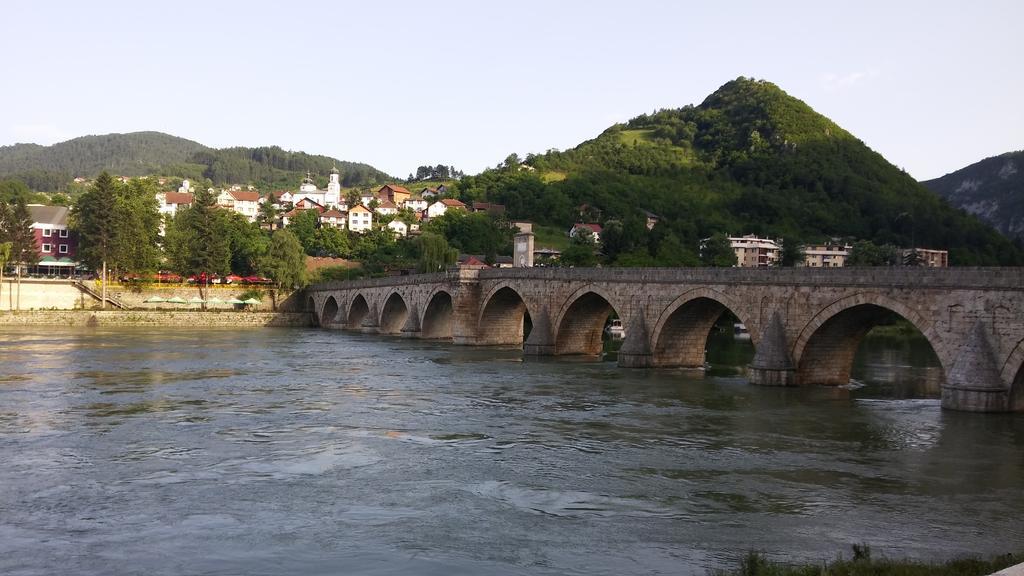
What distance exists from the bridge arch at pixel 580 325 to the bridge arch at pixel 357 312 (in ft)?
110

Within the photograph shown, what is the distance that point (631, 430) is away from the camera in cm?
2678

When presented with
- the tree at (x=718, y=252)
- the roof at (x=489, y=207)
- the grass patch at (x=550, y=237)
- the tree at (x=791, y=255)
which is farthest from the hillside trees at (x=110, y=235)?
the tree at (x=791, y=255)

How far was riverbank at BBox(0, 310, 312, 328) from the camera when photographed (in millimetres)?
73688

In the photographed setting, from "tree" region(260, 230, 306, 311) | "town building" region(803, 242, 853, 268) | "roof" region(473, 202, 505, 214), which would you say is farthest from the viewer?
"roof" region(473, 202, 505, 214)

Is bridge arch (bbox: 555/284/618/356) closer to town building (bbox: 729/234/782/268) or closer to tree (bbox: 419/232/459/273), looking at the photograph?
tree (bbox: 419/232/459/273)

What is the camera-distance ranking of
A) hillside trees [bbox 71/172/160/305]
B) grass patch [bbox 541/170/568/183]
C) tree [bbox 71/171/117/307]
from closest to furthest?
tree [bbox 71/171/117/307] → hillside trees [bbox 71/172/160/305] → grass patch [bbox 541/170/568/183]

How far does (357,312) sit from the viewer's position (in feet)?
280

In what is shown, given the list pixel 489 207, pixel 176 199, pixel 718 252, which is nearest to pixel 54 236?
pixel 176 199

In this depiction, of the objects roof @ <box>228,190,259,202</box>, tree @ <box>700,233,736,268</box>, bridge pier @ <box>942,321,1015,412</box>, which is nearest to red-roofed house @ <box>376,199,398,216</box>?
roof @ <box>228,190,259,202</box>

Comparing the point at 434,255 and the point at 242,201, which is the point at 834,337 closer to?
the point at 434,255

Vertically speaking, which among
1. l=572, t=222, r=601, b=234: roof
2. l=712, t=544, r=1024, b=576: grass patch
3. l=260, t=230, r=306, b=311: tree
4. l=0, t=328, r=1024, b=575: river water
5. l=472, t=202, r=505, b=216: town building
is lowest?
l=0, t=328, r=1024, b=575: river water

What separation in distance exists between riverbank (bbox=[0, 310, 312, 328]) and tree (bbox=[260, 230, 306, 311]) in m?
4.09

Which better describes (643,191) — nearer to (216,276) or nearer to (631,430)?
(216,276)

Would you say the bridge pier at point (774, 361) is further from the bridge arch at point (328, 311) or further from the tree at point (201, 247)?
the tree at point (201, 247)
